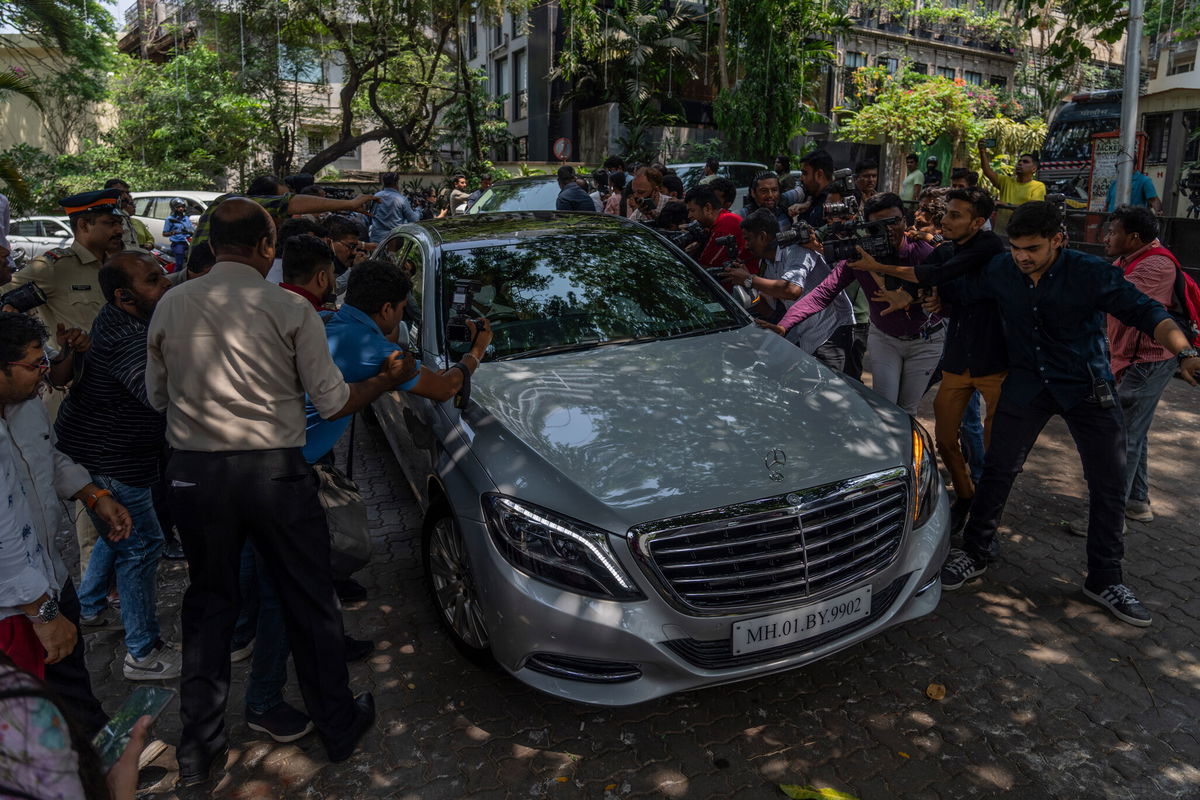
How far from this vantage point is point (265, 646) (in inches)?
129

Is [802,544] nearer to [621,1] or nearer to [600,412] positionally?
[600,412]

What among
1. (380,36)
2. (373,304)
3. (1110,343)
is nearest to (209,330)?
(373,304)

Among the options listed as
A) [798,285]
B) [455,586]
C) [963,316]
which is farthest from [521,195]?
[455,586]

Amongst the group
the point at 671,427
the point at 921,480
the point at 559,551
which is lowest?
the point at 559,551

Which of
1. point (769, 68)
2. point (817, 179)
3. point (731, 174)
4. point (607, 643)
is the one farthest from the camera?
point (769, 68)

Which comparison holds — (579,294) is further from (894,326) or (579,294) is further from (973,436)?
(973,436)

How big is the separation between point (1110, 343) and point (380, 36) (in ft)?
86.0

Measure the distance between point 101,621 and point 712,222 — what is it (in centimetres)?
477

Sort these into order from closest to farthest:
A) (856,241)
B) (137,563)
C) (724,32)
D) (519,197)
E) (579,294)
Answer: (137,563) < (579,294) < (856,241) < (519,197) < (724,32)

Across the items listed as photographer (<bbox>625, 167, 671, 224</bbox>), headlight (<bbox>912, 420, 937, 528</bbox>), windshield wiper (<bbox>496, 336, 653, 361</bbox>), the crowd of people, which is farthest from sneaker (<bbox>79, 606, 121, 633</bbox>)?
photographer (<bbox>625, 167, 671, 224</bbox>)

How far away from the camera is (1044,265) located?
397 cm

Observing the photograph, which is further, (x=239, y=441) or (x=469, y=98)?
(x=469, y=98)

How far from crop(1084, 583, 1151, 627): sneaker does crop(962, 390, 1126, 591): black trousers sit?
4 cm

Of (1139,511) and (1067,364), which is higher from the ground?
(1067,364)
